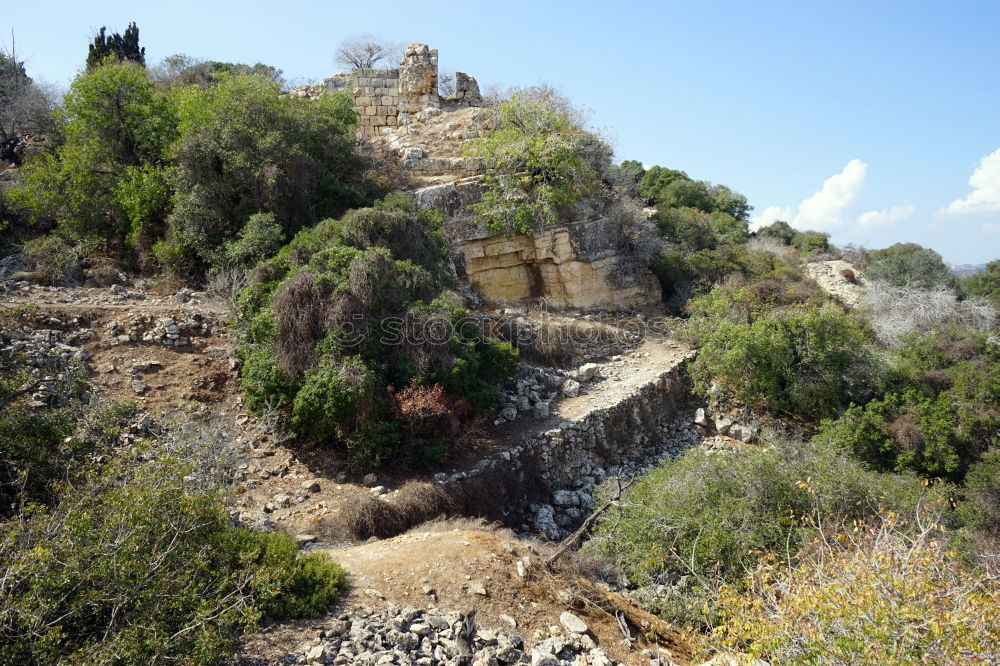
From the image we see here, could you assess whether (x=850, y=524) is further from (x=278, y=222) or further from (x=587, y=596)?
(x=278, y=222)

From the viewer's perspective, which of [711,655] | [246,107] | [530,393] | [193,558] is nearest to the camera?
[193,558]

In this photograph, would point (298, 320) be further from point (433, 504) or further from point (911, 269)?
point (911, 269)

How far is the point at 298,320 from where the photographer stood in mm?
9930

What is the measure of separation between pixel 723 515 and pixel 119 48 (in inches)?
982

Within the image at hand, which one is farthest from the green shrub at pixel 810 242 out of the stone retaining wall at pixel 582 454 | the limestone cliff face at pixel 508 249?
the stone retaining wall at pixel 582 454

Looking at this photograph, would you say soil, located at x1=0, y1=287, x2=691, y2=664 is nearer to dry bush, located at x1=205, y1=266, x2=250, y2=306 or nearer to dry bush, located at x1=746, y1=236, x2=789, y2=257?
dry bush, located at x1=205, y1=266, x2=250, y2=306

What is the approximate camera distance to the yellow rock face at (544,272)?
17281 millimetres

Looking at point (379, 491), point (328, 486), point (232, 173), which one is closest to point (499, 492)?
point (379, 491)

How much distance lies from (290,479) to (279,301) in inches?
114

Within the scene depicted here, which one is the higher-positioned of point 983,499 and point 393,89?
point 393,89

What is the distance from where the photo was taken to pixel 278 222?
13.7 m

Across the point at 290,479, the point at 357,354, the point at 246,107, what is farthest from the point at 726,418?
the point at 246,107

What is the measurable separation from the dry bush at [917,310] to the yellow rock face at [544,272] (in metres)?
7.72

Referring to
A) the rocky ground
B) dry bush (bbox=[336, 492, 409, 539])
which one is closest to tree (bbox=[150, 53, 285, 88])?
the rocky ground
